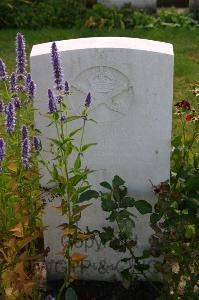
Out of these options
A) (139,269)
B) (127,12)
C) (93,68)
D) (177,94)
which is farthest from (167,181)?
(127,12)

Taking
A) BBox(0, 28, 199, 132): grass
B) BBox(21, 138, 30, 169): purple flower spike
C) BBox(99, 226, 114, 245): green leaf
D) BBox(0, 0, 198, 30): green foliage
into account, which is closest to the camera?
BBox(21, 138, 30, 169): purple flower spike

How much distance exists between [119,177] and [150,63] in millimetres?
583

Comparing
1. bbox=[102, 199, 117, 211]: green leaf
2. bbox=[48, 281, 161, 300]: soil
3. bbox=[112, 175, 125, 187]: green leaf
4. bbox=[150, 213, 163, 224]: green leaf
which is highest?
bbox=[112, 175, 125, 187]: green leaf

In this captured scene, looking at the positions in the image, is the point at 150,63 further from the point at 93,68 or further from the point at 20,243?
the point at 20,243

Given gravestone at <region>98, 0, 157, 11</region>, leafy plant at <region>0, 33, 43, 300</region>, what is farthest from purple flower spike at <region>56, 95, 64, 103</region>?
gravestone at <region>98, 0, 157, 11</region>

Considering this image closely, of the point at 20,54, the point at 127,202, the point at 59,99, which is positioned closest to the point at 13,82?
the point at 20,54

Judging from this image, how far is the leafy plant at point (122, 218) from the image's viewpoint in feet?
9.95

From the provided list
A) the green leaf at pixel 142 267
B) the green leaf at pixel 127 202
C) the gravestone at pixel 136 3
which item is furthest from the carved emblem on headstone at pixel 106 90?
the gravestone at pixel 136 3

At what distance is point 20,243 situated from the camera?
2945mm

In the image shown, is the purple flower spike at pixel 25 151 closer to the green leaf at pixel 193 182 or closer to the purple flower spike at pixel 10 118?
the purple flower spike at pixel 10 118

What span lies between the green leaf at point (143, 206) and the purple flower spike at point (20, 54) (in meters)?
0.85

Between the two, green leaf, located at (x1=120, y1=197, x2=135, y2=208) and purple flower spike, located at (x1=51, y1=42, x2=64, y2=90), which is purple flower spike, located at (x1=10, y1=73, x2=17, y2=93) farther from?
green leaf, located at (x1=120, y1=197, x2=135, y2=208)

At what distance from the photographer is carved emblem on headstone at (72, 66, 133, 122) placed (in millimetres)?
3137

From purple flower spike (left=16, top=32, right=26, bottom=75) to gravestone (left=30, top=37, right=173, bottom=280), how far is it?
116 mm
